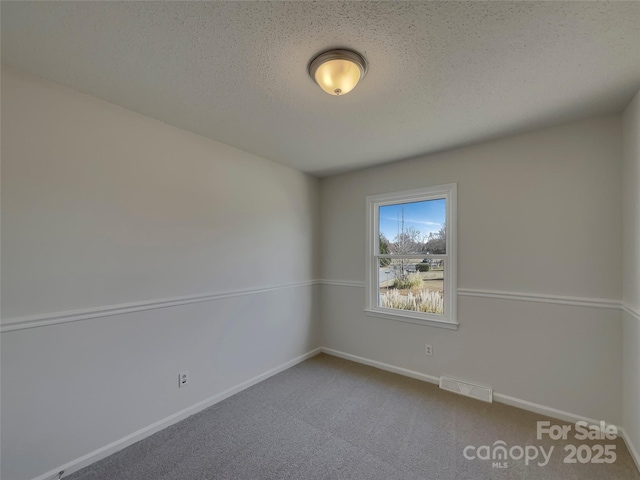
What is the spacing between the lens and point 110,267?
198 cm

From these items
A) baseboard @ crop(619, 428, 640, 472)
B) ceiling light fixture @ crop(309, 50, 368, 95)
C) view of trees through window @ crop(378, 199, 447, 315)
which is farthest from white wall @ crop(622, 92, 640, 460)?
ceiling light fixture @ crop(309, 50, 368, 95)

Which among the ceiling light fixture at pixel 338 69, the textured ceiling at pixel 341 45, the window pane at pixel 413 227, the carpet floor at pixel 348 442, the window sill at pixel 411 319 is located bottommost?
the carpet floor at pixel 348 442

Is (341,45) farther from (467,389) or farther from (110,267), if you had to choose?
(467,389)

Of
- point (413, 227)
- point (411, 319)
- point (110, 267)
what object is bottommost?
point (411, 319)

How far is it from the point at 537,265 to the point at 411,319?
1.30 m

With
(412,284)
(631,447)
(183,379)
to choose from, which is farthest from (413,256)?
(183,379)

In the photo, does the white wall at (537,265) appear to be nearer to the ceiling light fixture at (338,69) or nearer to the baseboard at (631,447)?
the baseboard at (631,447)

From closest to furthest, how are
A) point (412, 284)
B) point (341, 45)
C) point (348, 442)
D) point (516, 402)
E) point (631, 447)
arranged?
point (341, 45) < point (631, 447) < point (348, 442) < point (516, 402) < point (412, 284)

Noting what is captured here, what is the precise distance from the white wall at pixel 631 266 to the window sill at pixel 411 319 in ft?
3.83

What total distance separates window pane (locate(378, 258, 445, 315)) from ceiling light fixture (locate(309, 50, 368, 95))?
7.08 feet

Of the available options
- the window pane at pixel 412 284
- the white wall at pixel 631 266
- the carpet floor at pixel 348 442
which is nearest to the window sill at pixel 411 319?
the window pane at pixel 412 284

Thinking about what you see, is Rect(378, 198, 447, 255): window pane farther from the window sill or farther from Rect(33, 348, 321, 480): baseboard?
Rect(33, 348, 321, 480): baseboard

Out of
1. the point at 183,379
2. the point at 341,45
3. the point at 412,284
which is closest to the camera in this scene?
the point at 341,45

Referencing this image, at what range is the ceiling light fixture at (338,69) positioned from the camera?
145 centimetres
